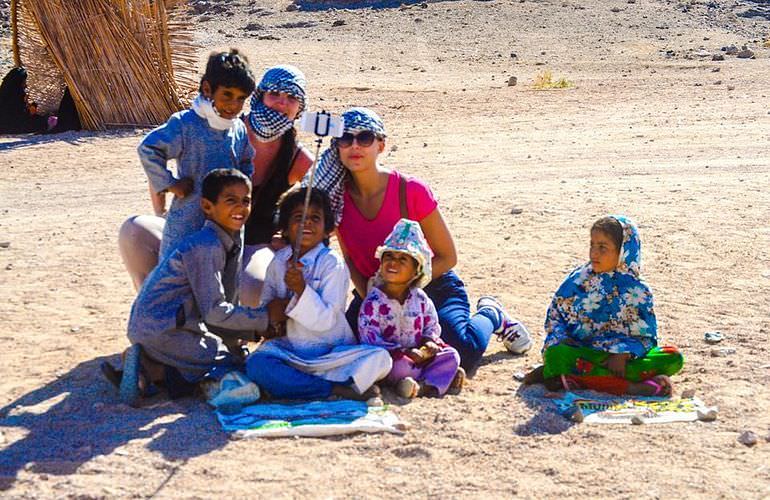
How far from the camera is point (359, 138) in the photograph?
208 inches

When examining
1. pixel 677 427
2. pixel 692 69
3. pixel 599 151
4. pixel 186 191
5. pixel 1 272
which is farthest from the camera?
pixel 692 69

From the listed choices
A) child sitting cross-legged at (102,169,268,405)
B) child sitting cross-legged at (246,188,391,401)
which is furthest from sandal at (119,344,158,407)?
child sitting cross-legged at (246,188,391,401)

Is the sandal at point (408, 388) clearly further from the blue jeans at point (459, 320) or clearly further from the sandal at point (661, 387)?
the sandal at point (661, 387)

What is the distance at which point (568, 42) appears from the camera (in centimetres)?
2308

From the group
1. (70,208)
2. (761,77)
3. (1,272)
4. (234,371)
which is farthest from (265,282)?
(761,77)

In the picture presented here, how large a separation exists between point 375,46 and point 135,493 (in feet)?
62.0

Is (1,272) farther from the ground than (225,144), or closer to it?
closer to it

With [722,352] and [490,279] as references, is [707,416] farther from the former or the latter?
[490,279]

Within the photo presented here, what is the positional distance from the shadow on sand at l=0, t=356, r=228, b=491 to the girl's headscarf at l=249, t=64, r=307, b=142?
1422 mm

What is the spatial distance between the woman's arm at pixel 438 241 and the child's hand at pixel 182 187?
1099mm

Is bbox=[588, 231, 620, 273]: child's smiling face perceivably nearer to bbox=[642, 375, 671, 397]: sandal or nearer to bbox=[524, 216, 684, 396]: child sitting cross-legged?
bbox=[524, 216, 684, 396]: child sitting cross-legged

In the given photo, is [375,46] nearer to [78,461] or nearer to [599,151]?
[599,151]

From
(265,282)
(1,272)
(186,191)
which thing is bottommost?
(1,272)

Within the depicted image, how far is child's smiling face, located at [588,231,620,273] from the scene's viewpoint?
17.1 ft
